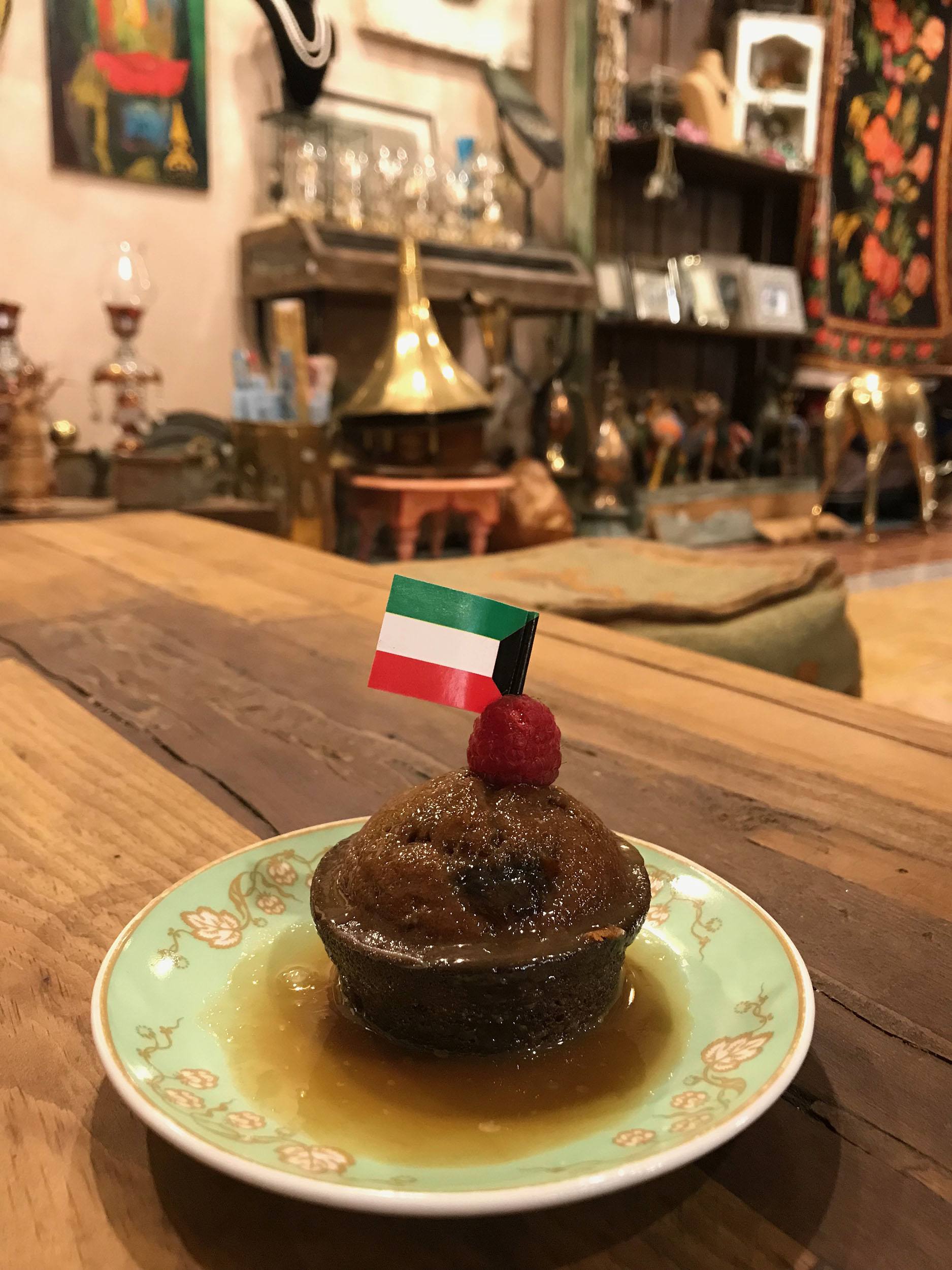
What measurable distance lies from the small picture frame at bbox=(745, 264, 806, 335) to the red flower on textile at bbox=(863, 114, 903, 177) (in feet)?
2.90

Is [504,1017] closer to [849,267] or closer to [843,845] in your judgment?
[843,845]

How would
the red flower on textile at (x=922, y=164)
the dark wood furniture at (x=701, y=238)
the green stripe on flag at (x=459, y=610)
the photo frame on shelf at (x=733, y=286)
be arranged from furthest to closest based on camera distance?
1. the red flower on textile at (x=922, y=164)
2. the photo frame on shelf at (x=733, y=286)
3. the dark wood furniture at (x=701, y=238)
4. the green stripe on flag at (x=459, y=610)

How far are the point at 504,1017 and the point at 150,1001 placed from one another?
0.16m

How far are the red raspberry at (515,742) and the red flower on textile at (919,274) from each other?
576 centimetres

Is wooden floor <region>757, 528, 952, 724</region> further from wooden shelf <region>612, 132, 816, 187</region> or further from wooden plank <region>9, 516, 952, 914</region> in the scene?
wooden shelf <region>612, 132, 816, 187</region>

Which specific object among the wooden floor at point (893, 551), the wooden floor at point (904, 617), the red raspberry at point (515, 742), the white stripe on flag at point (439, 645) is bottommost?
the wooden floor at point (904, 617)

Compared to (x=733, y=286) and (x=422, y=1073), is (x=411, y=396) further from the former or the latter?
(x=422, y=1073)

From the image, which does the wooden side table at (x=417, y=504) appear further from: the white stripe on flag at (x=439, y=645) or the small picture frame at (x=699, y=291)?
the white stripe on flag at (x=439, y=645)

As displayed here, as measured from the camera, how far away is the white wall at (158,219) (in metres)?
3.04

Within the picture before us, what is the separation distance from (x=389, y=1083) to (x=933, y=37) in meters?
6.28

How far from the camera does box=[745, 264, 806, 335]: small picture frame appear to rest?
15.1 ft

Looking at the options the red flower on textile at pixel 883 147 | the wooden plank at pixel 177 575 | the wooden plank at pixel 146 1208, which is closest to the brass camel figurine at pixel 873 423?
the red flower on textile at pixel 883 147

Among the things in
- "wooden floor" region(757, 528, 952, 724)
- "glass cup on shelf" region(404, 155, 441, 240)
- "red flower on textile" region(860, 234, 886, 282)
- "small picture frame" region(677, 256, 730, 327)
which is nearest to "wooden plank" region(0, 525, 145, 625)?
"wooden floor" region(757, 528, 952, 724)

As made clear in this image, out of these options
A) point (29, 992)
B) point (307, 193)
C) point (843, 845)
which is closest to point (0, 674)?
point (29, 992)
